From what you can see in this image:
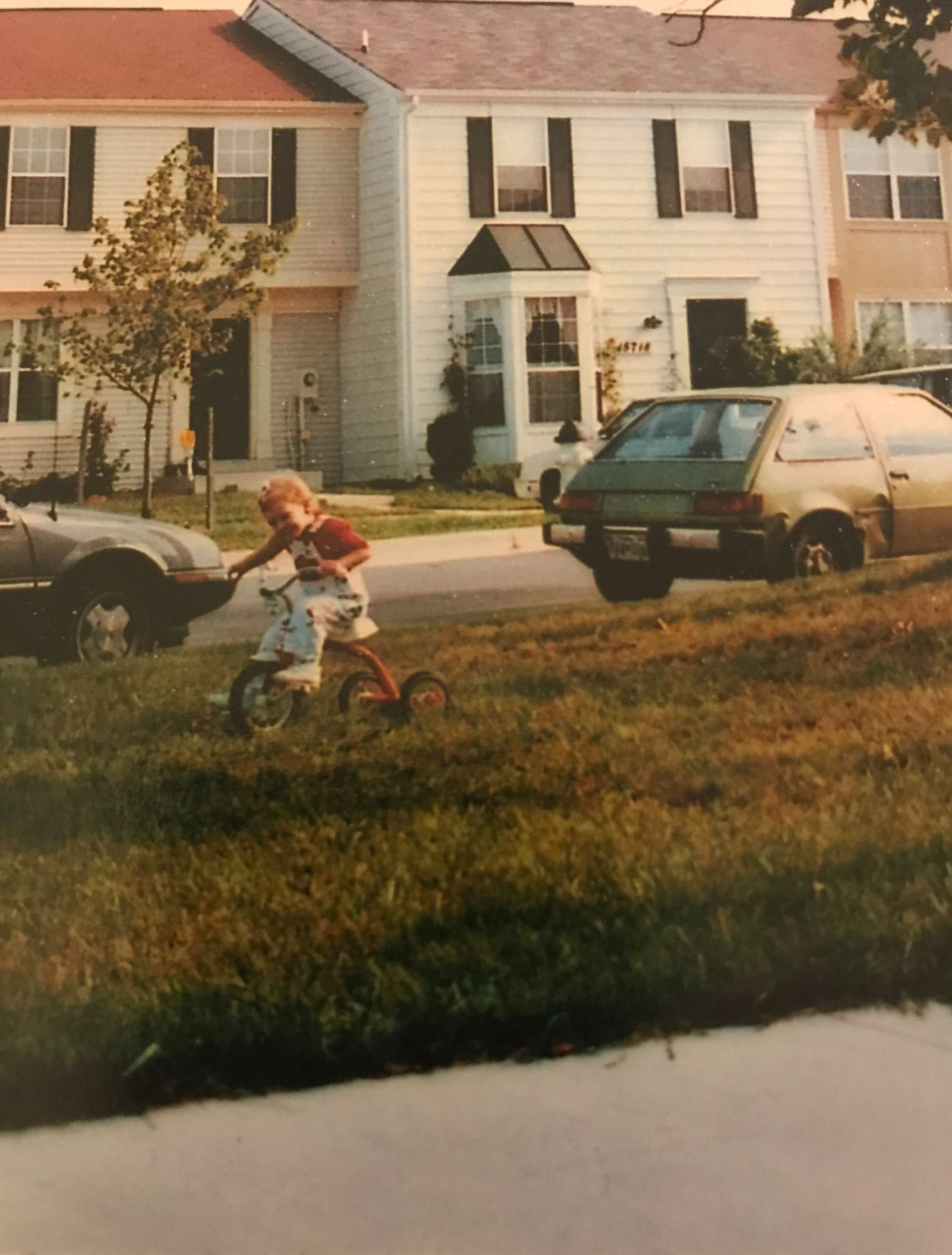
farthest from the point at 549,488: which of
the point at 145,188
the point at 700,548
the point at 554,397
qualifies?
the point at 145,188

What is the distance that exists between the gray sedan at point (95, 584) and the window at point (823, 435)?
1882mm

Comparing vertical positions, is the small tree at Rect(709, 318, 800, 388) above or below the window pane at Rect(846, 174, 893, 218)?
below

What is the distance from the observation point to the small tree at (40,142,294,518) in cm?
318

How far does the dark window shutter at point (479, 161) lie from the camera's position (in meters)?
3.75

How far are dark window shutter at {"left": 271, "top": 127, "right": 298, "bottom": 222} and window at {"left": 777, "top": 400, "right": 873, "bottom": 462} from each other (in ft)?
5.86

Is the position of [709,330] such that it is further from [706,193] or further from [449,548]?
[449,548]

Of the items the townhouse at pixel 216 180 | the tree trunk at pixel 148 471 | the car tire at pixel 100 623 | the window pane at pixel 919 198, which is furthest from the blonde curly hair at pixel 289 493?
the window pane at pixel 919 198

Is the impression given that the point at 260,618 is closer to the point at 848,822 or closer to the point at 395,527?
the point at 395,527

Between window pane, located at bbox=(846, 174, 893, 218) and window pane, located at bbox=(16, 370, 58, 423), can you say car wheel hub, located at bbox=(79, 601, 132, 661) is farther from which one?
window pane, located at bbox=(846, 174, 893, 218)

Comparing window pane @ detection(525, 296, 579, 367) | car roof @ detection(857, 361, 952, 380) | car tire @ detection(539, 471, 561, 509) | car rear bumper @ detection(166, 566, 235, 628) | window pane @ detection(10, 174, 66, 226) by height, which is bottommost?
car rear bumper @ detection(166, 566, 235, 628)

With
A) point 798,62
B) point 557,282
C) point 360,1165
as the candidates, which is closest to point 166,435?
point 557,282

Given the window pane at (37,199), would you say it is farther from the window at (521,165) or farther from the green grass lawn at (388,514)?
the window at (521,165)

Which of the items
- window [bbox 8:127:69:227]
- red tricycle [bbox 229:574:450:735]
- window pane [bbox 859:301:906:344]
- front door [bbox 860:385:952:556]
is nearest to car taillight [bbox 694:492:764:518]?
front door [bbox 860:385:952:556]

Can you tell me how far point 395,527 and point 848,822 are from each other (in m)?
1.57
